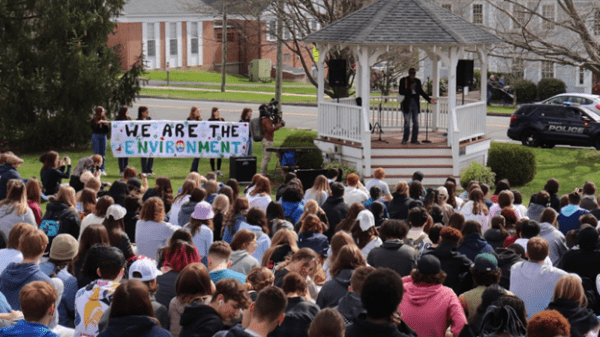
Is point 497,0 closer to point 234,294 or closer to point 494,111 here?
point 494,111

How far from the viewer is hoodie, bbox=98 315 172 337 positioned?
6.05 meters

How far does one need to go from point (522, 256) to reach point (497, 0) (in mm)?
43142

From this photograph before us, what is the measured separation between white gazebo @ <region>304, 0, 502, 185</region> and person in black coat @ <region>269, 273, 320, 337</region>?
1495cm

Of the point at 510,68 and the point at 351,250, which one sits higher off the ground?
the point at 510,68

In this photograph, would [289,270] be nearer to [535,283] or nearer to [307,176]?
[535,283]

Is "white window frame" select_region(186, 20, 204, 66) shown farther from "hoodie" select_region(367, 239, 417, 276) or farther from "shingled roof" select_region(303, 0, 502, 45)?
"hoodie" select_region(367, 239, 417, 276)

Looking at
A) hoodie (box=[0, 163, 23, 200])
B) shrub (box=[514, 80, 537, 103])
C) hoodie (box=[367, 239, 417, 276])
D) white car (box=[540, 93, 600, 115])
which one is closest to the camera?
hoodie (box=[367, 239, 417, 276])

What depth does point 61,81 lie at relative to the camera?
84.8 feet

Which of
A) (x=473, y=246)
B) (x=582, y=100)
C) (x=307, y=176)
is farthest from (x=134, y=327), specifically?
(x=582, y=100)

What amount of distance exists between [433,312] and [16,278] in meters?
3.72

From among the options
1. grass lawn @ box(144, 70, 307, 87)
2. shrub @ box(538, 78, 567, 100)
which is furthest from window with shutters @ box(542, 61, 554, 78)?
grass lawn @ box(144, 70, 307, 87)

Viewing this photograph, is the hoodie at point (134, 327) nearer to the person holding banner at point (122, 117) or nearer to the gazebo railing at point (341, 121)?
the gazebo railing at point (341, 121)

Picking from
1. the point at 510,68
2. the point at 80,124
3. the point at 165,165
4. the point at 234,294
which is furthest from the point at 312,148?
the point at 510,68

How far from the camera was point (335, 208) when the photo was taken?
12625mm
